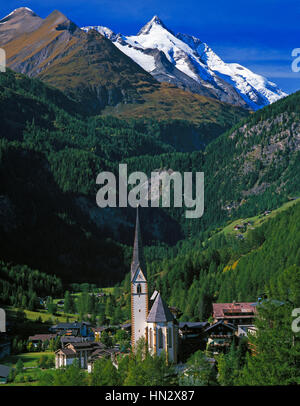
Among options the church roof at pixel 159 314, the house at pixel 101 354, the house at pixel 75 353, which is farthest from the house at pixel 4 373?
the church roof at pixel 159 314

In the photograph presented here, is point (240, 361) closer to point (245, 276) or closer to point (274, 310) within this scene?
point (274, 310)

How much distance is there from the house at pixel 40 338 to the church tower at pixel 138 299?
56725mm

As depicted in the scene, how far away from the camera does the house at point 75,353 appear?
124m

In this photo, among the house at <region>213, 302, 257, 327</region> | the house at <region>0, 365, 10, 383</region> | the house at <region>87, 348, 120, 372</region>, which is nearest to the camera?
the house at <region>87, 348, 120, 372</region>

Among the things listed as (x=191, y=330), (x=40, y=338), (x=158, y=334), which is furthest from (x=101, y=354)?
(x=40, y=338)

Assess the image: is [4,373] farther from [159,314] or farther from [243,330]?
[243,330]

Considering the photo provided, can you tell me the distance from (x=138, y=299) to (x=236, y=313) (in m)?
22.1

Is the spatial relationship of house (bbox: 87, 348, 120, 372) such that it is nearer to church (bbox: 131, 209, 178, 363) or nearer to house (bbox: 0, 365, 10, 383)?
church (bbox: 131, 209, 178, 363)

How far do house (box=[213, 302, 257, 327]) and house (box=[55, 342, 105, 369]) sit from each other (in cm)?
2543

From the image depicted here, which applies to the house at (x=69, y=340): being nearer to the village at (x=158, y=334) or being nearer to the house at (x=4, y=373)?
the village at (x=158, y=334)

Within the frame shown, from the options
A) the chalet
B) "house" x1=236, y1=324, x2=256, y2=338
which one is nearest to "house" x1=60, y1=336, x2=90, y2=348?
the chalet

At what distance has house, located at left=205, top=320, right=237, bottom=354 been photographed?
3954 inches
